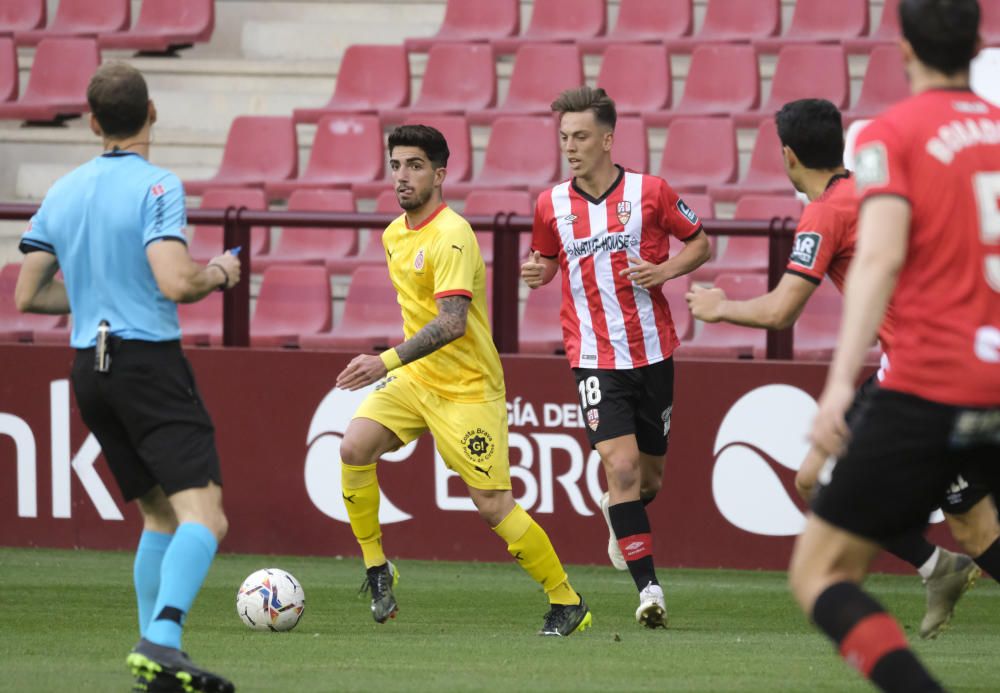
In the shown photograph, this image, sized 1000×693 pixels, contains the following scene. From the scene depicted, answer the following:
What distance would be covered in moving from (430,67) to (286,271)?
2677 mm

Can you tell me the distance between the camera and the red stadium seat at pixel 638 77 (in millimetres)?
12773

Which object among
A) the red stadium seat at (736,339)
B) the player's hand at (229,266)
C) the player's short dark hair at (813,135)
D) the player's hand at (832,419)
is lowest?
the red stadium seat at (736,339)

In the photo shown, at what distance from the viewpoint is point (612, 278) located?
780 centimetres

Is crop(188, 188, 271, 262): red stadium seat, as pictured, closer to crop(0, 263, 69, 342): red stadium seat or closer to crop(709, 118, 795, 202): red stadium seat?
crop(0, 263, 69, 342): red stadium seat

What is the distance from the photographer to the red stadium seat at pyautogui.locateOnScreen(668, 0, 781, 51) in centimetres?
1297

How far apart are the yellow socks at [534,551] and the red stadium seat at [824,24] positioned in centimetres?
649

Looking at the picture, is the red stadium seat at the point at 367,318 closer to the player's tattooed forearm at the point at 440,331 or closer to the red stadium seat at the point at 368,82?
the red stadium seat at the point at 368,82

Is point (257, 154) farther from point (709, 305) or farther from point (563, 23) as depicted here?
point (709, 305)

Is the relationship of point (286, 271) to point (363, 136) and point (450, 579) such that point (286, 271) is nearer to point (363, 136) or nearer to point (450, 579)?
point (363, 136)

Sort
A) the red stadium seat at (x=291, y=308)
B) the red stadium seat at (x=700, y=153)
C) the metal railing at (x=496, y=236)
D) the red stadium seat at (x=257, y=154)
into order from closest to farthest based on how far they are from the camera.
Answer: the metal railing at (x=496, y=236) < the red stadium seat at (x=291, y=308) < the red stadium seat at (x=700, y=153) < the red stadium seat at (x=257, y=154)

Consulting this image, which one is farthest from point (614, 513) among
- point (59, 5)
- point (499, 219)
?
point (59, 5)

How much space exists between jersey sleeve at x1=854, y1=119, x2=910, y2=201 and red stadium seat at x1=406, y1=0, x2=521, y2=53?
31.9ft

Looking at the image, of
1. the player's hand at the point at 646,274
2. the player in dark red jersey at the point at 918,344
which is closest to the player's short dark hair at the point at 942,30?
the player in dark red jersey at the point at 918,344

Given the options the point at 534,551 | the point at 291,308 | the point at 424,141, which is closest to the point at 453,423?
the point at 534,551
